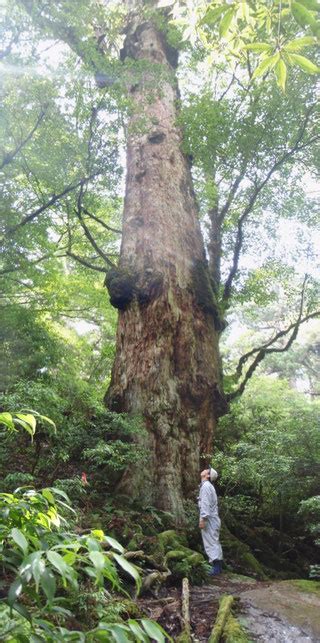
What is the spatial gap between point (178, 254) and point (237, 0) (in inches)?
235

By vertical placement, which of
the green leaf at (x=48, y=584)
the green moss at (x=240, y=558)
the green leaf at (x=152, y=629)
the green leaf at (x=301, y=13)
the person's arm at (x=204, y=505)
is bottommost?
the green moss at (x=240, y=558)

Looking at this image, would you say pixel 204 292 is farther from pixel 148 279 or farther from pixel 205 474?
pixel 205 474

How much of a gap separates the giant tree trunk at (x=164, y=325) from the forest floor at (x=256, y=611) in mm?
1638

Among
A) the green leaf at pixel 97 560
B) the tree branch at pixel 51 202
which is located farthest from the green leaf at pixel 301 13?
the tree branch at pixel 51 202

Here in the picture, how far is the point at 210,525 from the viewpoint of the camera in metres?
5.80

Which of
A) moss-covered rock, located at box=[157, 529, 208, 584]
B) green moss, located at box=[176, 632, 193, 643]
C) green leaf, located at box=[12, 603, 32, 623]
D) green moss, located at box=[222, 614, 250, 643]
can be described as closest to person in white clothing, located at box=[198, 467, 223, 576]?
moss-covered rock, located at box=[157, 529, 208, 584]

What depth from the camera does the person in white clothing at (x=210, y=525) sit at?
5590 mm

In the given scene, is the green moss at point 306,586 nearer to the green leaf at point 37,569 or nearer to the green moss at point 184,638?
the green moss at point 184,638

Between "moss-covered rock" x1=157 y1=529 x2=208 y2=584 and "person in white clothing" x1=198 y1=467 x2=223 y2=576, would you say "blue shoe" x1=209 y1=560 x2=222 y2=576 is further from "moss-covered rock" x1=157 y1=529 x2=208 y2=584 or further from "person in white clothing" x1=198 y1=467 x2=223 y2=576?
"moss-covered rock" x1=157 y1=529 x2=208 y2=584

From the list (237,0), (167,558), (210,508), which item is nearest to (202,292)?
(210,508)

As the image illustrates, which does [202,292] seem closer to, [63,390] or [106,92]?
[63,390]

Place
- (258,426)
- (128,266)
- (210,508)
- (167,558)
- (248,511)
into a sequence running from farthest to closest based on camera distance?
1. (258,426)
2. (248,511)
3. (128,266)
4. (210,508)
5. (167,558)

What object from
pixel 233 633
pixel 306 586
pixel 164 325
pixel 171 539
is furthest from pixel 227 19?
pixel 164 325

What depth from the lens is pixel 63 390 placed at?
6.70 meters
